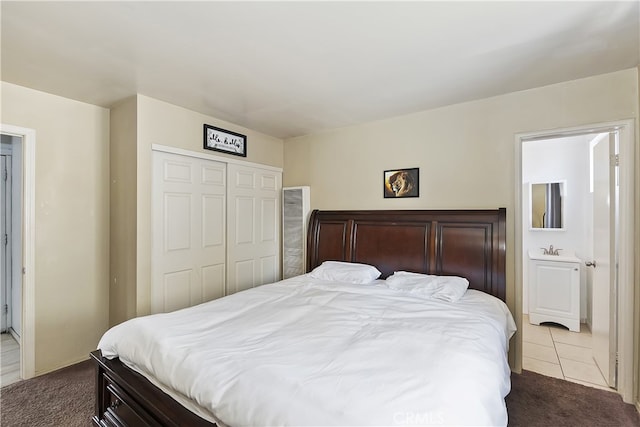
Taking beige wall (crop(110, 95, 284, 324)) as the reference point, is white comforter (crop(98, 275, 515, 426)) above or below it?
below

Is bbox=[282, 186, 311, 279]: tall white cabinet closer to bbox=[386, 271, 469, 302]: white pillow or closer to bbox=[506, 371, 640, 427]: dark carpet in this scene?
bbox=[386, 271, 469, 302]: white pillow

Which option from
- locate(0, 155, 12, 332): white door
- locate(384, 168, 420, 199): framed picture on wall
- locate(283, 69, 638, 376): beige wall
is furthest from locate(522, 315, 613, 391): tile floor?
locate(0, 155, 12, 332): white door

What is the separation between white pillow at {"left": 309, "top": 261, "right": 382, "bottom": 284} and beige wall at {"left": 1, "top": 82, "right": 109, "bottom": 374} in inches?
87.4

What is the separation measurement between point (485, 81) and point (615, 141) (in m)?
1.16

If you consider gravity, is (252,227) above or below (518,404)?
above

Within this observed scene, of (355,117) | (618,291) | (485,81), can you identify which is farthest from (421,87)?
(618,291)

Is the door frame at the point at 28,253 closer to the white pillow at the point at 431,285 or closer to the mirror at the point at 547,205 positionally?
the white pillow at the point at 431,285

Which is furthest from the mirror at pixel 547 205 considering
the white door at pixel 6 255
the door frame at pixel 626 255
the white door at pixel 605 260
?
the white door at pixel 6 255

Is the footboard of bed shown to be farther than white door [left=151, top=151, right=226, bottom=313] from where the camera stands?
No

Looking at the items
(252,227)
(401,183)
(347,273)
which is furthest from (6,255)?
(401,183)

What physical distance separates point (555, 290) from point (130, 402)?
4.45 metres

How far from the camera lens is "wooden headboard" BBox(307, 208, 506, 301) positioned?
2686mm

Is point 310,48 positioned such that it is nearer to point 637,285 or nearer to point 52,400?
point 637,285

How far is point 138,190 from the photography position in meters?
2.68
